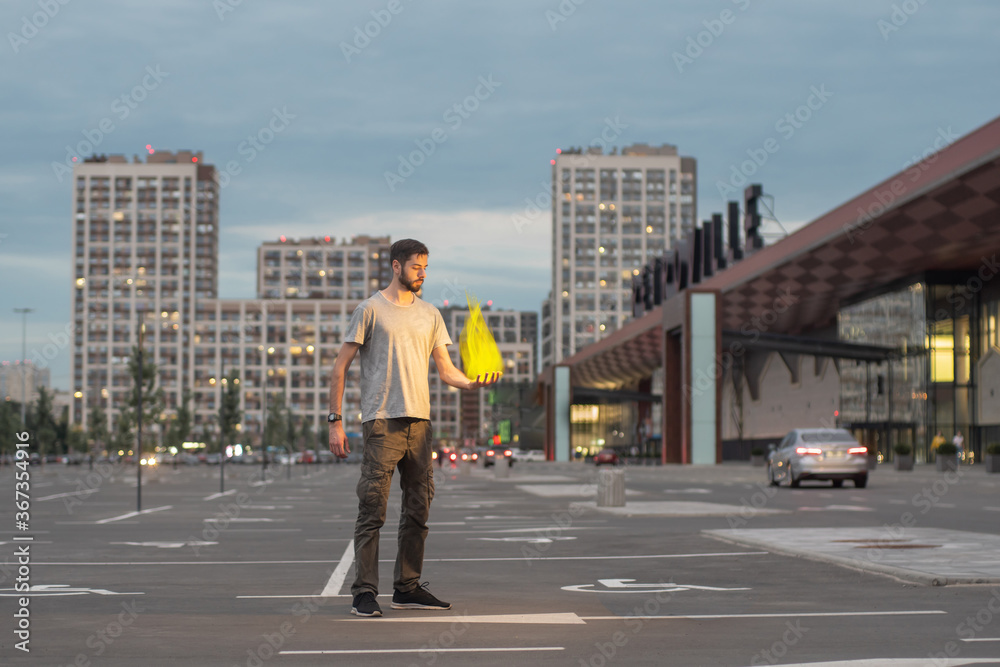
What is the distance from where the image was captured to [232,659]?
632 centimetres

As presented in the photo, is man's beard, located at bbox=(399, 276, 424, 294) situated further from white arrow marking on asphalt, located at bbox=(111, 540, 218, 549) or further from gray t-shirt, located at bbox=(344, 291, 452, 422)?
white arrow marking on asphalt, located at bbox=(111, 540, 218, 549)

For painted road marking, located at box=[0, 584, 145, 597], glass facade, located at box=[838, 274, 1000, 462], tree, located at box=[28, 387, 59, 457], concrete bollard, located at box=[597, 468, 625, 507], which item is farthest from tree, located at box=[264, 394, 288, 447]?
painted road marking, located at box=[0, 584, 145, 597]

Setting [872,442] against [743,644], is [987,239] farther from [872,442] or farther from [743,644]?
[743,644]

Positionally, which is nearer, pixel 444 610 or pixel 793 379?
pixel 444 610

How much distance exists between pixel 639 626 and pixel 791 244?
55.5m

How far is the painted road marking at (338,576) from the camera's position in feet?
31.6

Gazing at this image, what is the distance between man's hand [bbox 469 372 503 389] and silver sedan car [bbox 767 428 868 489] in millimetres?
27253

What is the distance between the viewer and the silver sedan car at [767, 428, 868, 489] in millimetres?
34156

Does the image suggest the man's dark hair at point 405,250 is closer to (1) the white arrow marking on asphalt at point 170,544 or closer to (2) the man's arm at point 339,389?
(2) the man's arm at point 339,389

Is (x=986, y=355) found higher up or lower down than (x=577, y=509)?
higher up

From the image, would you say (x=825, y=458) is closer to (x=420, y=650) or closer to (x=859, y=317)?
(x=420, y=650)

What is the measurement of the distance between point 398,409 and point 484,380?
603 millimetres

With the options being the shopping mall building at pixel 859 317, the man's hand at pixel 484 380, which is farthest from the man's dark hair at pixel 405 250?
the shopping mall building at pixel 859 317

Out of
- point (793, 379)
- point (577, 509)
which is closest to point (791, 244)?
point (793, 379)
